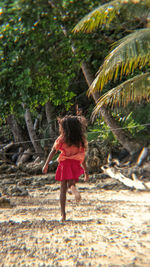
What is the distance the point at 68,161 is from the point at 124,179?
11.1ft

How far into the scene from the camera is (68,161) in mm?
4102

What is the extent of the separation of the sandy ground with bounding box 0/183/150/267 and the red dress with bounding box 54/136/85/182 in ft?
1.83

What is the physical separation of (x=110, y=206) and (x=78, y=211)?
0.52 meters

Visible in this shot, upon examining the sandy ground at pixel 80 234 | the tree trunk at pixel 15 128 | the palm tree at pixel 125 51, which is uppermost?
the palm tree at pixel 125 51

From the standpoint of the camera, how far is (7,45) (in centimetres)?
570

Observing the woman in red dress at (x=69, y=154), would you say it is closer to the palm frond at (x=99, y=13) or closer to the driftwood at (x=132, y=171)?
the driftwood at (x=132, y=171)

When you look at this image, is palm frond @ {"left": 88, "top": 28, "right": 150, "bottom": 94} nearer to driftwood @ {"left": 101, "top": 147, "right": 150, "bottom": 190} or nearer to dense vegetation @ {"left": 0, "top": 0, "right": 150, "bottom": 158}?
dense vegetation @ {"left": 0, "top": 0, "right": 150, "bottom": 158}

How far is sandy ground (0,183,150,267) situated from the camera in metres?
2.56

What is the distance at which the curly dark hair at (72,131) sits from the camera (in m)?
4.11

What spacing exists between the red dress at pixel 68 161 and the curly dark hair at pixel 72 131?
63 mm

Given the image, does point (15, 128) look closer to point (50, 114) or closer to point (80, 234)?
point (50, 114)

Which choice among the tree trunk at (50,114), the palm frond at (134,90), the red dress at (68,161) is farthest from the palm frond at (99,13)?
the tree trunk at (50,114)

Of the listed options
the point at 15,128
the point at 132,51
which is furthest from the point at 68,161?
the point at 15,128

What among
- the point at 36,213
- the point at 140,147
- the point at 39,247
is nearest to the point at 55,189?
the point at 140,147
